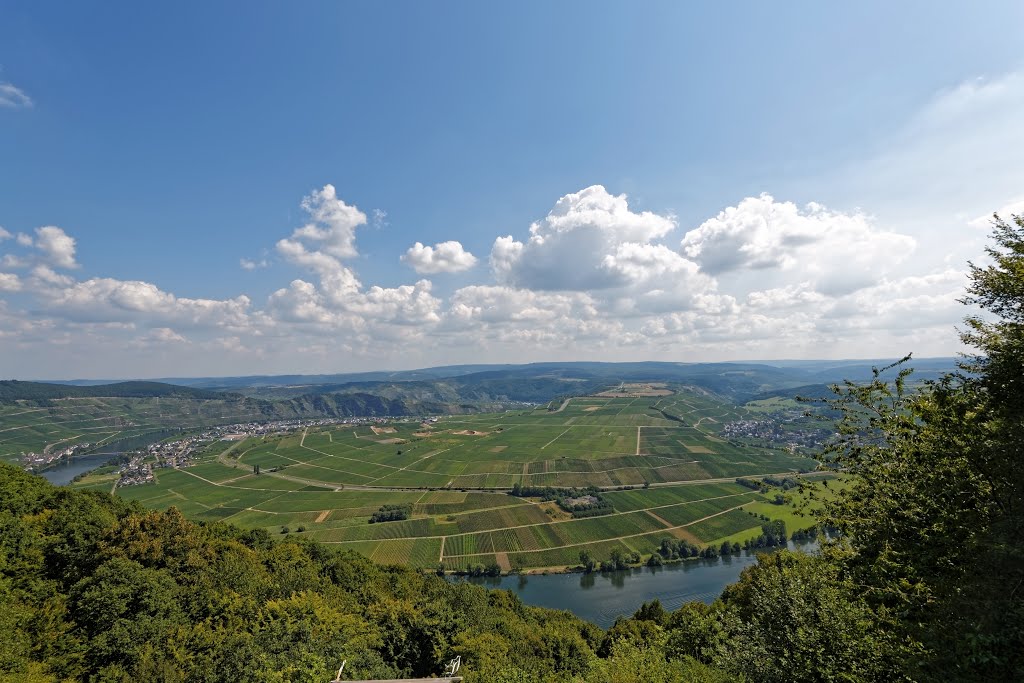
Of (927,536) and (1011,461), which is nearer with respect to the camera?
(1011,461)

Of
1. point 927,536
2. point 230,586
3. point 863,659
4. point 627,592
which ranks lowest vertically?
point 627,592

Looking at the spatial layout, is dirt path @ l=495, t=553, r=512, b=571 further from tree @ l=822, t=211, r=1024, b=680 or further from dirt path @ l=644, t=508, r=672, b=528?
tree @ l=822, t=211, r=1024, b=680

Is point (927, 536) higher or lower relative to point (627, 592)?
higher

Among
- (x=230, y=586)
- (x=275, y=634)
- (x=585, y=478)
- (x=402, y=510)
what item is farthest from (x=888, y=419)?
(x=585, y=478)

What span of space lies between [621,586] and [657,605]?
4966 cm

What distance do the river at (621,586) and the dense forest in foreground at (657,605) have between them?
36088 millimetres

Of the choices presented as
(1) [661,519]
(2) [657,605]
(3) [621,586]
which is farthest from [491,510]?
(2) [657,605]

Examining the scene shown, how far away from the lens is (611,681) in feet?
84.4

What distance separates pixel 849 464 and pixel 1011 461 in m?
8.44

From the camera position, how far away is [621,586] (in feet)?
343

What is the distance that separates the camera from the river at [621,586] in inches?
3723

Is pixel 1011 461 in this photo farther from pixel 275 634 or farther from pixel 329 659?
pixel 275 634

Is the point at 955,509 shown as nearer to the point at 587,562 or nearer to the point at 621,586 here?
the point at 621,586

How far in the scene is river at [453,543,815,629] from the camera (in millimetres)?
94556
